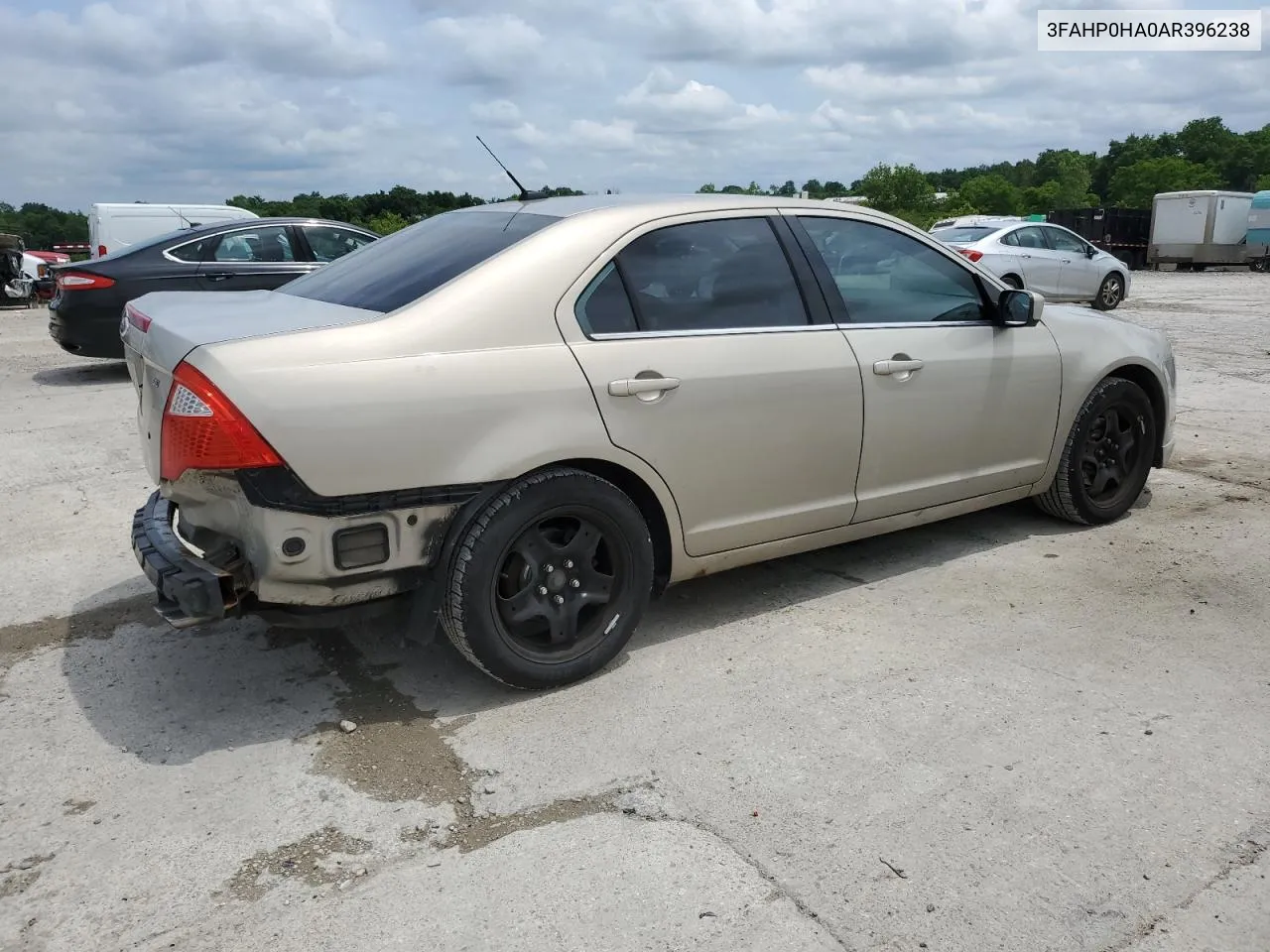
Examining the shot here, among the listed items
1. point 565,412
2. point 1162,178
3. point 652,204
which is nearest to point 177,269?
point 652,204

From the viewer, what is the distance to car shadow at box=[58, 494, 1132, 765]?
3311mm

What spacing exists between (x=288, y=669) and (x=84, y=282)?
721cm

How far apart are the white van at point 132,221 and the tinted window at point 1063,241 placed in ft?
41.3

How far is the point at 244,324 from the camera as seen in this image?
10.7ft

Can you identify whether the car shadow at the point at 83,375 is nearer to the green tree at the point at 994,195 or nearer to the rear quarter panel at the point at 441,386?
the rear quarter panel at the point at 441,386

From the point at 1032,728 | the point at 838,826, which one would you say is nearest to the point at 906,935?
the point at 838,826

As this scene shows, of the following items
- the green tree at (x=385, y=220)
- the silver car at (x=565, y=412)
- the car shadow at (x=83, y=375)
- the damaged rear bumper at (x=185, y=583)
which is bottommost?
the car shadow at (x=83, y=375)

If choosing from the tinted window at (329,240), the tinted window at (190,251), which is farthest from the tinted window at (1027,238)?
the tinted window at (190,251)

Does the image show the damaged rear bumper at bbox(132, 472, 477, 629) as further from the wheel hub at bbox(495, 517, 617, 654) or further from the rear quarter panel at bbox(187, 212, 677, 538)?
the wheel hub at bbox(495, 517, 617, 654)

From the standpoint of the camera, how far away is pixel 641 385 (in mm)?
3480

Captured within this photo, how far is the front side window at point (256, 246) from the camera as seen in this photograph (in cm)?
977

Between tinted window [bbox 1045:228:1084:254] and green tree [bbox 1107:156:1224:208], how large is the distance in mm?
84918

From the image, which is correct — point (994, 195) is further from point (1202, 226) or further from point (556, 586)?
point (556, 586)

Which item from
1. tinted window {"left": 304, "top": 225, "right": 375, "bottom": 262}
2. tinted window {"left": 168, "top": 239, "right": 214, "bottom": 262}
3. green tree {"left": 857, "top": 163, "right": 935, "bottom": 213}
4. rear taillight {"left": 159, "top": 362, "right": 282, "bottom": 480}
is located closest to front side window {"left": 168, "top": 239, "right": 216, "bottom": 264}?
tinted window {"left": 168, "top": 239, "right": 214, "bottom": 262}
